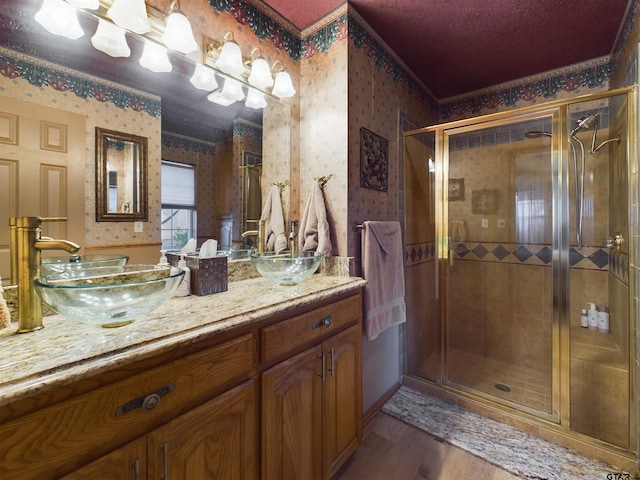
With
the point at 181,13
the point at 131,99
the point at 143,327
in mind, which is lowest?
the point at 143,327

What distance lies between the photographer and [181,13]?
119 cm

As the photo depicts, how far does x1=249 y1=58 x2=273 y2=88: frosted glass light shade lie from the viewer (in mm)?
1519

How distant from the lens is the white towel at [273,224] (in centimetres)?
167

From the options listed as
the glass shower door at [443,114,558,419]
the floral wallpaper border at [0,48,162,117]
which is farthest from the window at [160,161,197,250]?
the glass shower door at [443,114,558,419]

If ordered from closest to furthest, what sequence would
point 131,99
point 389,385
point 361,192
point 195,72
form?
point 131,99 → point 195,72 → point 361,192 → point 389,385

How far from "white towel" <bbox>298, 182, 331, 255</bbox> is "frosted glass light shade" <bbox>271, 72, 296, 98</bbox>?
0.55m

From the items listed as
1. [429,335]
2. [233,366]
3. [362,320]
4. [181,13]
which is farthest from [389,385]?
[181,13]

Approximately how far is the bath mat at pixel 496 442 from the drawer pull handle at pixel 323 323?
1023mm

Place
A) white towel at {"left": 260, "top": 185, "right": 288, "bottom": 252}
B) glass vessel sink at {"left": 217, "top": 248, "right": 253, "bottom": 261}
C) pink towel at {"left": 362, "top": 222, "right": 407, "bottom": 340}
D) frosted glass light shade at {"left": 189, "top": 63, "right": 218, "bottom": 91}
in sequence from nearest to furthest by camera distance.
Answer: frosted glass light shade at {"left": 189, "top": 63, "right": 218, "bottom": 91}, glass vessel sink at {"left": 217, "top": 248, "right": 253, "bottom": 261}, pink towel at {"left": 362, "top": 222, "right": 407, "bottom": 340}, white towel at {"left": 260, "top": 185, "right": 288, "bottom": 252}

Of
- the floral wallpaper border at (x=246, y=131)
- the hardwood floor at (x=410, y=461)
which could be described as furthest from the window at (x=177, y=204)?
the hardwood floor at (x=410, y=461)

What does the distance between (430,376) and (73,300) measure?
214 centimetres

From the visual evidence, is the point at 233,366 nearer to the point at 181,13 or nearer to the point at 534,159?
the point at 181,13

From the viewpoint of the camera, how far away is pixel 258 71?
1.52 meters

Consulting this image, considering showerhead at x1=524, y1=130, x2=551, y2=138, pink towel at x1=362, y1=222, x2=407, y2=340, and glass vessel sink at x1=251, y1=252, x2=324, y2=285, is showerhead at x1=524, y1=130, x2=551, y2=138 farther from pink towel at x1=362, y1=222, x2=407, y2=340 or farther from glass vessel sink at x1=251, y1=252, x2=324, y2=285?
glass vessel sink at x1=251, y1=252, x2=324, y2=285
